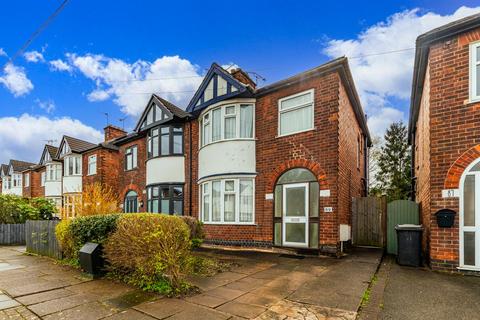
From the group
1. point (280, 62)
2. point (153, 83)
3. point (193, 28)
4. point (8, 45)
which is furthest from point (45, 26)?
point (280, 62)

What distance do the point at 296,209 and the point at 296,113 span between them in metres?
3.44

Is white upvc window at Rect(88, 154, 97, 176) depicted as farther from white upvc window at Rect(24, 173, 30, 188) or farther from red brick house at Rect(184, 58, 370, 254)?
white upvc window at Rect(24, 173, 30, 188)

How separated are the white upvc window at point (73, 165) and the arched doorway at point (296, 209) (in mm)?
18455

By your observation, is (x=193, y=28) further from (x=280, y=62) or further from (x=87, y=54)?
(x=87, y=54)

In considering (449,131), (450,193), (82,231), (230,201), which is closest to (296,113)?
(230,201)

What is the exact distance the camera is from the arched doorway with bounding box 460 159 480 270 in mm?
6254

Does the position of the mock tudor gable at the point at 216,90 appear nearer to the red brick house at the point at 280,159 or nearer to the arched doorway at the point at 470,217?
the red brick house at the point at 280,159

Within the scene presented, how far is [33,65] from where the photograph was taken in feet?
38.9

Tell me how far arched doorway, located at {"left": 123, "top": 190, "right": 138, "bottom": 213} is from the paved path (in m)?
9.66

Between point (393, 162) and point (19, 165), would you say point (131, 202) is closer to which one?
point (393, 162)

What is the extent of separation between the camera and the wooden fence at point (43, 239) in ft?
28.8

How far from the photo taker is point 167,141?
14.7 meters

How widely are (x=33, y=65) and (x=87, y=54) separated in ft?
7.12

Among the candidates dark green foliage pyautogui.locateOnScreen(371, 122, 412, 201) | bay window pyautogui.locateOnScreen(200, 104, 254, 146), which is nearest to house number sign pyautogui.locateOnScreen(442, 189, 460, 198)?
bay window pyautogui.locateOnScreen(200, 104, 254, 146)
